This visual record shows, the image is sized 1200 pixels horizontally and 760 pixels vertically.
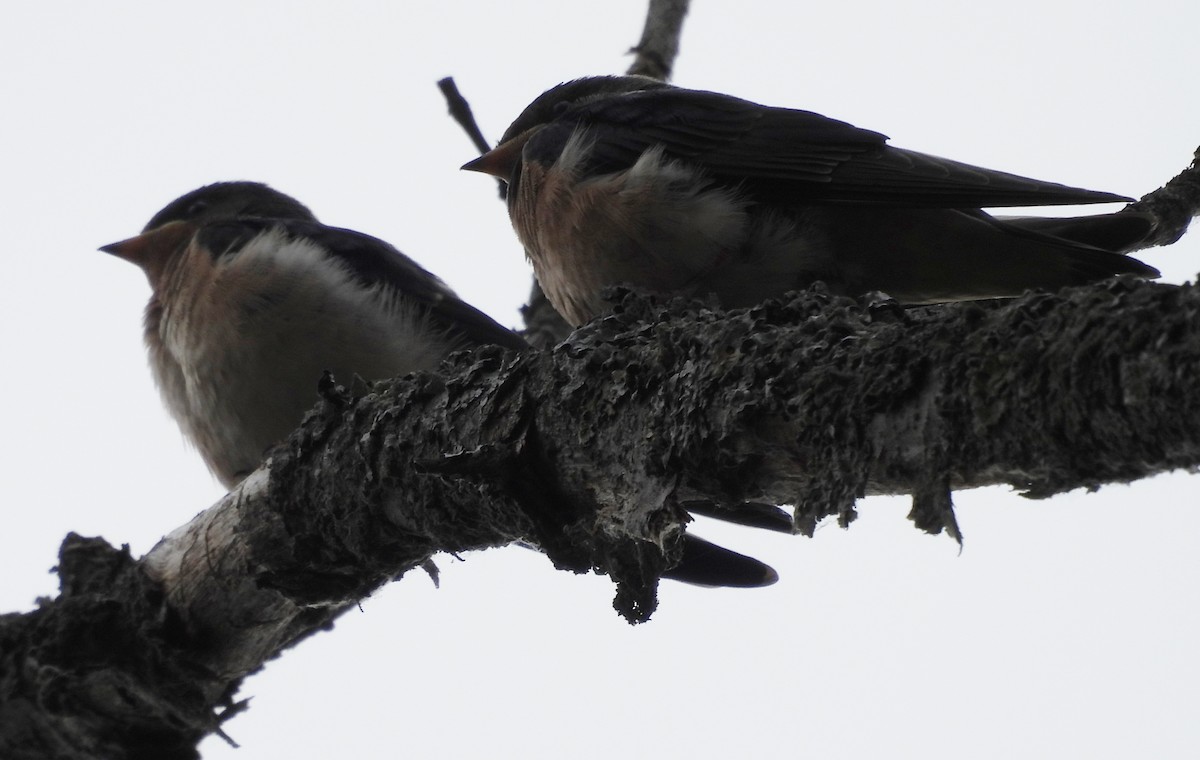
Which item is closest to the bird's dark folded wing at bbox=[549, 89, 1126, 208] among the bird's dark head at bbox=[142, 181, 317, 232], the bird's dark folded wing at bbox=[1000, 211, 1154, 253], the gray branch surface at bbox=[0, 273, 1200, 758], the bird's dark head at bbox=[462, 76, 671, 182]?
the bird's dark folded wing at bbox=[1000, 211, 1154, 253]

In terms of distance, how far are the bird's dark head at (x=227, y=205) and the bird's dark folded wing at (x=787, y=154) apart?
1957mm

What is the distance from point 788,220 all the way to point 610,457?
171 centimetres

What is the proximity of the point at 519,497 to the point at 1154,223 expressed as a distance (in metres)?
2.30

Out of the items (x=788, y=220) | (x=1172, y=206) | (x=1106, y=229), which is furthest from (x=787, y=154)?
(x=1172, y=206)

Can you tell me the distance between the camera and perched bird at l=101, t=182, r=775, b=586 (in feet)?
14.6

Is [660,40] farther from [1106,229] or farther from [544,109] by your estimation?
[1106,229]

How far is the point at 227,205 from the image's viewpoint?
586 cm

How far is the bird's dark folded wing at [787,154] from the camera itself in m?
3.76

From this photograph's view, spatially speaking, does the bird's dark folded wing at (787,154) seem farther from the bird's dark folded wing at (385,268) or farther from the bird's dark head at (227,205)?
the bird's dark head at (227,205)

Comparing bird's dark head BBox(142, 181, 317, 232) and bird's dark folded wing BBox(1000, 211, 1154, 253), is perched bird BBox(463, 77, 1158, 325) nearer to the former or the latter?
bird's dark folded wing BBox(1000, 211, 1154, 253)

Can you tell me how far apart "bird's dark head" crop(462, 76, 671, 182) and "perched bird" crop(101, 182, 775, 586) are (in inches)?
20.6

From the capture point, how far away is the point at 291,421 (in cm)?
448

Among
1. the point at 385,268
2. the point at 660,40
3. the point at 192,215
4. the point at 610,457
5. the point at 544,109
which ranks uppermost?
the point at 660,40

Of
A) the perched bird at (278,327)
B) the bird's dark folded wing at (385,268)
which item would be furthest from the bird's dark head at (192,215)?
the perched bird at (278,327)
